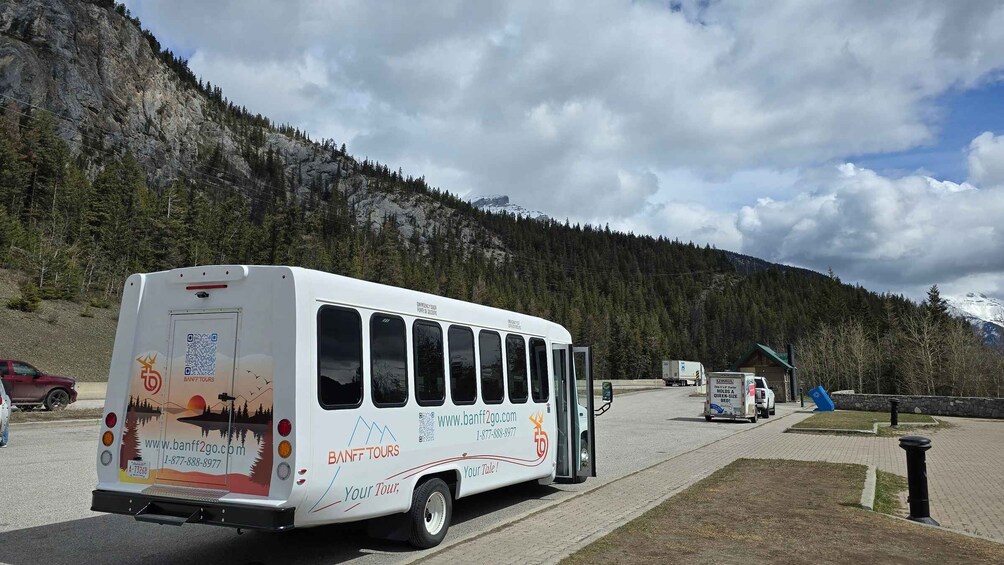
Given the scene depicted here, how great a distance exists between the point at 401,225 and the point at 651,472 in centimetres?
18648

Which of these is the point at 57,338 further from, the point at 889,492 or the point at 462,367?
the point at 889,492

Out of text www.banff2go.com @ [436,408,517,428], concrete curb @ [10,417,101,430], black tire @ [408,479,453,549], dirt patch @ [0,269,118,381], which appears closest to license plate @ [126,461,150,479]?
black tire @ [408,479,453,549]

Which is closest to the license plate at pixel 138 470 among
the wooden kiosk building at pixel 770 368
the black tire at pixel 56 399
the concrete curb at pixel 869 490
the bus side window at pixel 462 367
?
the bus side window at pixel 462 367

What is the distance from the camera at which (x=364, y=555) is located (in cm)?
668

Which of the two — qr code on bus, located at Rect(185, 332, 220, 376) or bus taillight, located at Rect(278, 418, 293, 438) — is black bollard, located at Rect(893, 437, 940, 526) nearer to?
bus taillight, located at Rect(278, 418, 293, 438)

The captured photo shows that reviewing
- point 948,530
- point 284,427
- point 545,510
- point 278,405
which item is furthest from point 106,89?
point 948,530

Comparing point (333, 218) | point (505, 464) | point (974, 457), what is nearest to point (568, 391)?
point (505, 464)

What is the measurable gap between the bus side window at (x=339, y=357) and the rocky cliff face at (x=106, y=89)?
11932 cm

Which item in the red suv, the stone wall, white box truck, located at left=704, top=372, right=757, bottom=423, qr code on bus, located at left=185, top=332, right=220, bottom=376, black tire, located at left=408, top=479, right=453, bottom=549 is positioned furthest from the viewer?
the stone wall

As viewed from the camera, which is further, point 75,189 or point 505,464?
point 75,189

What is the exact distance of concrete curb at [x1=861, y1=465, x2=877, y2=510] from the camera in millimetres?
9223

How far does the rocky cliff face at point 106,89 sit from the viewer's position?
10456 centimetres

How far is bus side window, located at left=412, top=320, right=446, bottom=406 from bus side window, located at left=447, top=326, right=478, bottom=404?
0.70ft

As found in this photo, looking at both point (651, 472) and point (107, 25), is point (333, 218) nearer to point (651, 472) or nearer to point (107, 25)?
point (107, 25)
